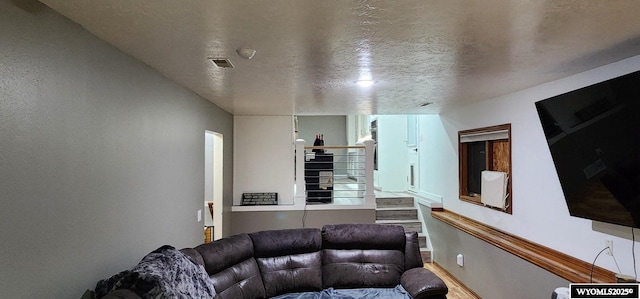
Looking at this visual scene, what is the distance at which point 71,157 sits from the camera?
163cm

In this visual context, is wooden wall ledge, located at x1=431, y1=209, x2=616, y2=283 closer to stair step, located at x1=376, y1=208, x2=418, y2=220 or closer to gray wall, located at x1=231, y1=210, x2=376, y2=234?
gray wall, located at x1=231, y1=210, x2=376, y2=234

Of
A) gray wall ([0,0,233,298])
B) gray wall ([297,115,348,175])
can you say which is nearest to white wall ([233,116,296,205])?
gray wall ([0,0,233,298])

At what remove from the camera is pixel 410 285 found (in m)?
3.11

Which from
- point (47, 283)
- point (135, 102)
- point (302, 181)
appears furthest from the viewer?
point (302, 181)

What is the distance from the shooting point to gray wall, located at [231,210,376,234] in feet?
17.4

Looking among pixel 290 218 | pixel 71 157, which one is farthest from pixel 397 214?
pixel 71 157

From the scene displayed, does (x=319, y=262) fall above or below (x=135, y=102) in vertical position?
below

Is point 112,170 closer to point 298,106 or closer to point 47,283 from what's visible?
point 47,283

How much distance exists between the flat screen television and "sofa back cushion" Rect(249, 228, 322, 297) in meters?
2.18

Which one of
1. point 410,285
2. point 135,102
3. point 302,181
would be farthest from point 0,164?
point 302,181

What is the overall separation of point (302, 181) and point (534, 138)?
3.22 m

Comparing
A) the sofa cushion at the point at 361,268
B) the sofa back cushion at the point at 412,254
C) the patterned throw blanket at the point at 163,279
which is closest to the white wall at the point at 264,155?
the sofa cushion at the point at 361,268

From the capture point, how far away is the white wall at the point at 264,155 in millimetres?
→ 5523

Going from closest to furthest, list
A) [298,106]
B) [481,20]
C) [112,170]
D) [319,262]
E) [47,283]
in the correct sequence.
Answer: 1. [47,283]
2. [481,20]
3. [112,170]
4. [319,262]
5. [298,106]
